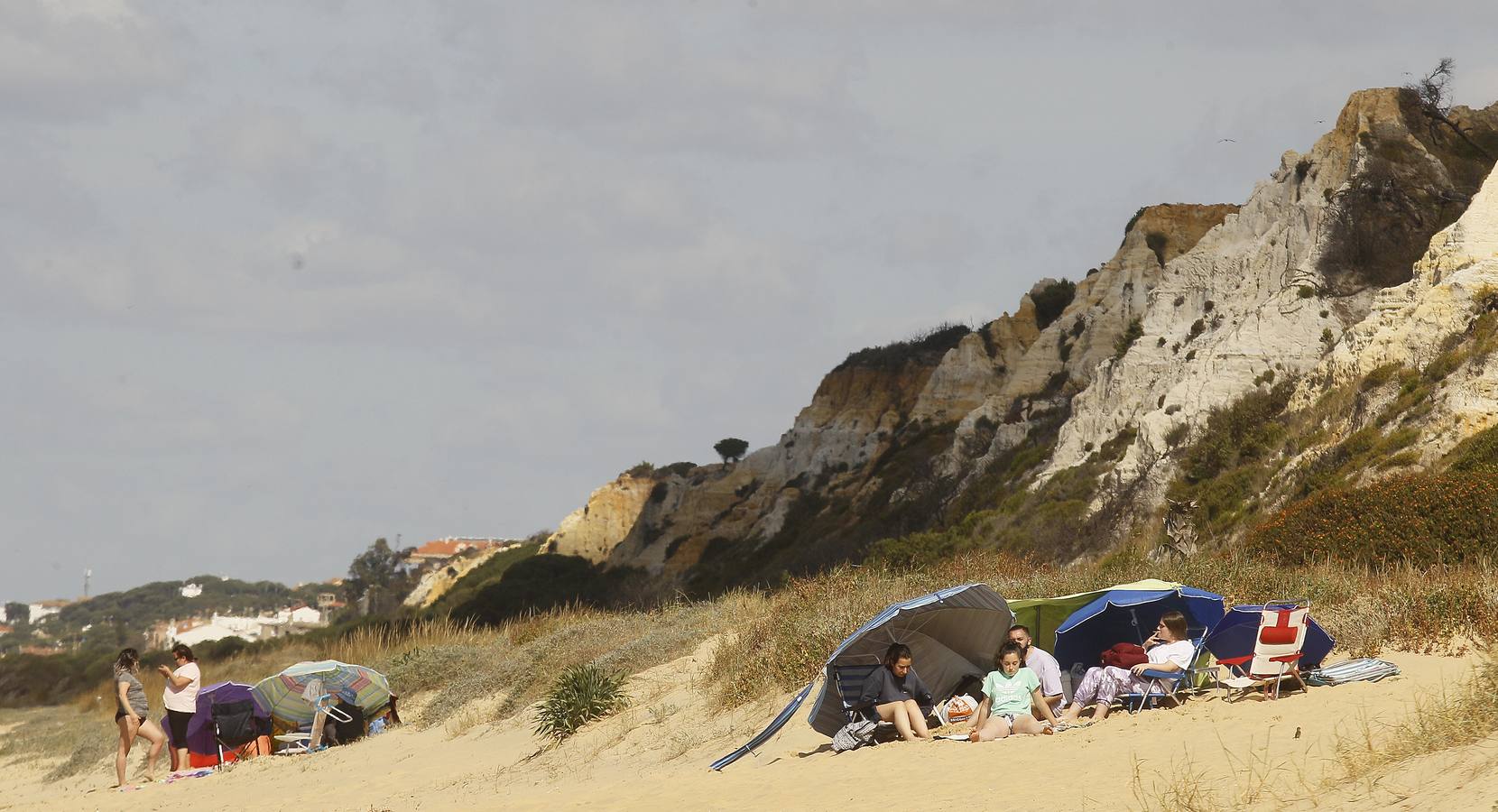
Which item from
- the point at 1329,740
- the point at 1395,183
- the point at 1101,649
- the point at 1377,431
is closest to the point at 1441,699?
the point at 1329,740

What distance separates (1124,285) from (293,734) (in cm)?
2973

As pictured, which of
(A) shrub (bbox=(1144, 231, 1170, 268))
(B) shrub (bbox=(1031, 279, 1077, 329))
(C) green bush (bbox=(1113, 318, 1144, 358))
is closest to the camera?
(C) green bush (bbox=(1113, 318, 1144, 358))

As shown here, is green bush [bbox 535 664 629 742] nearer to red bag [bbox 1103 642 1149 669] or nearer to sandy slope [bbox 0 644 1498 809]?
sandy slope [bbox 0 644 1498 809]

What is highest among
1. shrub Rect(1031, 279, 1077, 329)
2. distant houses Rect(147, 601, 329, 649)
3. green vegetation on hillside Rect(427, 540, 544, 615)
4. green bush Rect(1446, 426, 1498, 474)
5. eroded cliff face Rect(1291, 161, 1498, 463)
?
shrub Rect(1031, 279, 1077, 329)

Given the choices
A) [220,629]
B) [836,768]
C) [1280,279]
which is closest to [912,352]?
[1280,279]

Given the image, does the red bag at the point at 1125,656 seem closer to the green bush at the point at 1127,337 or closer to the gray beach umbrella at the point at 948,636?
the gray beach umbrella at the point at 948,636

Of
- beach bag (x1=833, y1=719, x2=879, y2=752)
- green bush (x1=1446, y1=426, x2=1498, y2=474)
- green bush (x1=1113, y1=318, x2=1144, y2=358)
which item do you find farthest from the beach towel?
green bush (x1=1113, y1=318, x2=1144, y2=358)

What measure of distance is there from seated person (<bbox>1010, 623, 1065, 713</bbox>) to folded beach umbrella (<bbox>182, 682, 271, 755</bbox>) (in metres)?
11.2

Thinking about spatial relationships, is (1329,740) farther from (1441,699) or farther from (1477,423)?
(1477,423)

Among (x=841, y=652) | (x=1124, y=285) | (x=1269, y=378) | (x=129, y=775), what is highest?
(x=1124, y=285)

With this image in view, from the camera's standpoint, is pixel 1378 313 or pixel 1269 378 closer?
pixel 1378 313

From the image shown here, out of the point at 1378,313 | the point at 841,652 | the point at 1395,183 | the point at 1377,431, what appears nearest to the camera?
the point at 841,652

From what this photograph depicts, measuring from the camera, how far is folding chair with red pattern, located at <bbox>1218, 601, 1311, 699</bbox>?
10836mm

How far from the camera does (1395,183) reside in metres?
30.7
